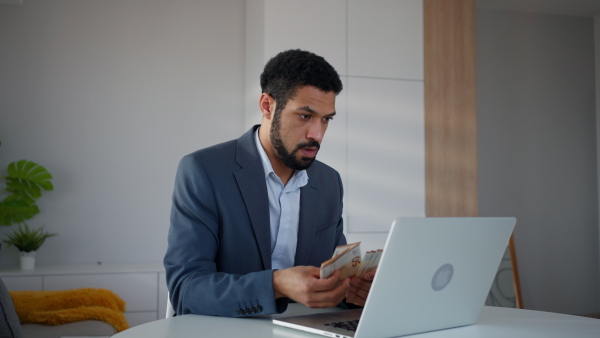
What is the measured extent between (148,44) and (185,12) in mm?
377

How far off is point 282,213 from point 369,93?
251 centimetres

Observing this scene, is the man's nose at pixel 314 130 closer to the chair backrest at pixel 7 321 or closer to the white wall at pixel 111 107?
the chair backrest at pixel 7 321

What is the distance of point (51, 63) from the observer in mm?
4488

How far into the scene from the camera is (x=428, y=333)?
4.48 ft

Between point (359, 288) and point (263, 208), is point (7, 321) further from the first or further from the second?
point (359, 288)

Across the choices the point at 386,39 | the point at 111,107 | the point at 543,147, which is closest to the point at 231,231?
the point at 386,39

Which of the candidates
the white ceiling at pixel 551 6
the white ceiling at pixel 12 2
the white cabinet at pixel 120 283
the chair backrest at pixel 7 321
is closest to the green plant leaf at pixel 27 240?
the white cabinet at pixel 120 283

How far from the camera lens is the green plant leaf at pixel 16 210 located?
4133 mm

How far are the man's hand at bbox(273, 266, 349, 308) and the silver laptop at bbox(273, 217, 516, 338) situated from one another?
1.9 inches

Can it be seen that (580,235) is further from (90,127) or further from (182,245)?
(182,245)

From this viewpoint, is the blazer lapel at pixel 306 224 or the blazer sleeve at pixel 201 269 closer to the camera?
the blazer sleeve at pixel 201 269

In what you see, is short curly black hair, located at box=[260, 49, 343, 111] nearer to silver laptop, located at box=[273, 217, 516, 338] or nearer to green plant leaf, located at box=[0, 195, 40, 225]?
silver laptop, located at box=[273, 217, 516, 338]

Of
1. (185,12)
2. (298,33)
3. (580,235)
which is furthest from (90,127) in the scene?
(580,235)

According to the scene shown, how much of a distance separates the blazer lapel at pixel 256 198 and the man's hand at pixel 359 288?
0.34 meters
